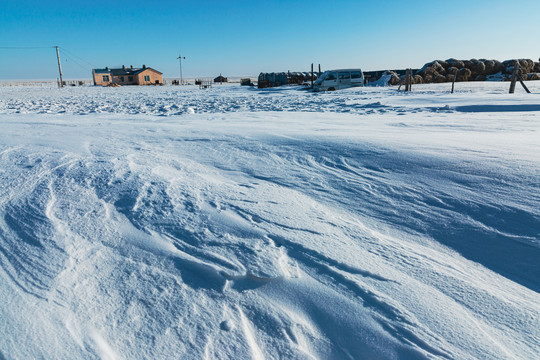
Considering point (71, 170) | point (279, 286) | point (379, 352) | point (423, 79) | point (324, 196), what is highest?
point (423, 79)

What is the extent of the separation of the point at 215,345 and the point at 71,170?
7.11ft

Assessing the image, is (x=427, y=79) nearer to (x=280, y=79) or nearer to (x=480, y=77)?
(x=480, y=77)

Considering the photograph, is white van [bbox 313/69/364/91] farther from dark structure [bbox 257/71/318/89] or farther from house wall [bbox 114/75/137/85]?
house wall [bbox 114/75/137/85]

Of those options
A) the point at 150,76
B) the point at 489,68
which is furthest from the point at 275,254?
the point at 150,76

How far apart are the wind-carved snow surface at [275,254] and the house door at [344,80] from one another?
1962cm

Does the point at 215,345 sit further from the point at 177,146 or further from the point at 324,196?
the point at 177,146

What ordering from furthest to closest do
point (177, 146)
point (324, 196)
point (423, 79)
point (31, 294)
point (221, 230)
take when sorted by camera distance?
point (423, 79), point (177, 146), point (324, 196), point (221, 230), point (31, 294)

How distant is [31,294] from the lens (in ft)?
4.98

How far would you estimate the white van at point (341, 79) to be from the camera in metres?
21.6

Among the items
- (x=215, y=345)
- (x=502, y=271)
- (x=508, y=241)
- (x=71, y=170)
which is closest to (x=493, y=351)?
(x=502, y=271)

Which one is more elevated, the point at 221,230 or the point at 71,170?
the point at 71,170

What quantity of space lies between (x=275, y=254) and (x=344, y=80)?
21.8 m

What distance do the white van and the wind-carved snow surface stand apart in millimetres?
19452

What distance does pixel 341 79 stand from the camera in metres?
21.8
